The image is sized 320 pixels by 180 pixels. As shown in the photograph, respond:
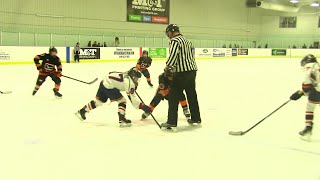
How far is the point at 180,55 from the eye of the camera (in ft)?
15.5

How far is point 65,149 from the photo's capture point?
13.0ft

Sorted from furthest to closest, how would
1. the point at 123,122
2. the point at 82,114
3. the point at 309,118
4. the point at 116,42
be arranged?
the point at 116,42 < the point at 82,114 < the point at 123,122 < the point at 309,118

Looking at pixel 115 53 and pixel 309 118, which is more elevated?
pixel 115 53

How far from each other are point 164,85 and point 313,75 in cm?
193

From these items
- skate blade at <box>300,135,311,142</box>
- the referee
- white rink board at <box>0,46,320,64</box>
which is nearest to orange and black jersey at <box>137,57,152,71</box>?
the referee

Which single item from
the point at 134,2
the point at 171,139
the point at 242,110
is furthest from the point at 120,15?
the point at 171,139

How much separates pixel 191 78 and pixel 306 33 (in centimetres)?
3352

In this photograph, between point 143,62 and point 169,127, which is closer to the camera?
point 169,127

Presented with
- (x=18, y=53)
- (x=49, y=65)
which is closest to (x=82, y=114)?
(x=49, y=65)

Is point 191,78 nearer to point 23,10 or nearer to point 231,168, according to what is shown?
point 231,168

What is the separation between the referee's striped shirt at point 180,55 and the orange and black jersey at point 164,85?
0.38 meters

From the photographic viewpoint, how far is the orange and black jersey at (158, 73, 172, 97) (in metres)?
5.11

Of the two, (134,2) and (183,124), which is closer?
(183,124)

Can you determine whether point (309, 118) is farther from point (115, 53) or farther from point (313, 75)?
point (115, 53)
